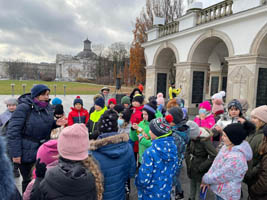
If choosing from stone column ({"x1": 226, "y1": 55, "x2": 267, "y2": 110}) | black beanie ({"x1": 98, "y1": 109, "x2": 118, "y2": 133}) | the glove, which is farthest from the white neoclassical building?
the glove

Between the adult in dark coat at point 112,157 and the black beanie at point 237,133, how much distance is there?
4.01 ft

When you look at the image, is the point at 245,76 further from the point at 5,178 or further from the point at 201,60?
the point at 5,178

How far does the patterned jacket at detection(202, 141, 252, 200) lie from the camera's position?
2189 millimetres

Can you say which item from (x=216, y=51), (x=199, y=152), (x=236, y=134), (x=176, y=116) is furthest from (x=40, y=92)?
(x=216, y=51)

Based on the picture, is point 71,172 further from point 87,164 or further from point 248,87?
point 248,87

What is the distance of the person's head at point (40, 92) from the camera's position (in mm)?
2879

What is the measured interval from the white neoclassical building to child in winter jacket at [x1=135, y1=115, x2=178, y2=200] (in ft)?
23.3

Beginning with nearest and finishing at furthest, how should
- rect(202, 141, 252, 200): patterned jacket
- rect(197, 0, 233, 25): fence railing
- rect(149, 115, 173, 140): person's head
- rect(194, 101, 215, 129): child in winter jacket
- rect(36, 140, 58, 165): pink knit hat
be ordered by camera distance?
rect(36, 140, 58, 165): pink knit hat, rect(202, 141, 252, 200): patterned jacket, rect(149, 115, 173, 140): person's head, rect(194, 101, 215, 129): child in winter jacket, rect(197, 0, 233, 25): fence railing

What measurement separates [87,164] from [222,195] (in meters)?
1.76

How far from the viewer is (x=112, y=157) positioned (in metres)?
2.00

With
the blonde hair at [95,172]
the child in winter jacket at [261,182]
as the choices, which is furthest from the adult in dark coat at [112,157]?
the child in winter jacket at [261,182]

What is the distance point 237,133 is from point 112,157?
1483 mm

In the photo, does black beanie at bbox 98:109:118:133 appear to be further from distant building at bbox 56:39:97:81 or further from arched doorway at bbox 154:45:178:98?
distant building at bbox 56:39:97:81

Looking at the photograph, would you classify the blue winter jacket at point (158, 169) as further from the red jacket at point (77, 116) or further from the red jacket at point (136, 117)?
the red jacket at point (77, 116)
